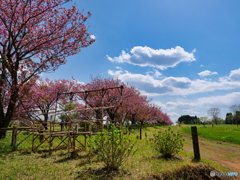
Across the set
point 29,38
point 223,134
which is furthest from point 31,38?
Answer: point 223,134

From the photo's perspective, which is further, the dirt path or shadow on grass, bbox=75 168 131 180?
the dirt path

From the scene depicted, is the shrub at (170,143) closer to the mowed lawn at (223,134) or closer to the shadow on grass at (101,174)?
the shadow on grass at (101,174)

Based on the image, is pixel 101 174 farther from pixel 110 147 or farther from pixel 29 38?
pixel 29 38

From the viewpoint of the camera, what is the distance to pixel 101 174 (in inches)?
A: 222

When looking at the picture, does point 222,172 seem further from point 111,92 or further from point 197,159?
point 111,92

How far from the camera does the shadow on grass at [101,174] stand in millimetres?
5418

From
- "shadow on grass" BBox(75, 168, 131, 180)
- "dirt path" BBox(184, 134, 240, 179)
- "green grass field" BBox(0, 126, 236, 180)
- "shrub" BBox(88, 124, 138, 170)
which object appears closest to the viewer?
"shadow on grass" BBox(75, 168, 131, 180)

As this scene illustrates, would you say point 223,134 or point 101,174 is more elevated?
point 101,174

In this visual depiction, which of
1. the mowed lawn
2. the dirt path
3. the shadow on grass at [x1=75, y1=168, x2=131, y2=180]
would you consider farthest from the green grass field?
the mowed lawn

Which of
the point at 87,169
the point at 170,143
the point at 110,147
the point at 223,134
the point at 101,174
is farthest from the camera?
the point at 223,134

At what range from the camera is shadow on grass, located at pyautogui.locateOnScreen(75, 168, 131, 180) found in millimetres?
5418

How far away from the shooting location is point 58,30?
1118 centimetres

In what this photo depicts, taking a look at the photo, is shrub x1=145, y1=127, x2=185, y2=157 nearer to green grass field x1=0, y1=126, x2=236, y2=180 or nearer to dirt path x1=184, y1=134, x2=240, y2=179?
green grass field x1=0, y1=126, x2=236, y2=180

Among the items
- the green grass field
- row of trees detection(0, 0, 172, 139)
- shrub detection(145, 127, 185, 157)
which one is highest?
row of trees detection(0, 0, 172, 139)
